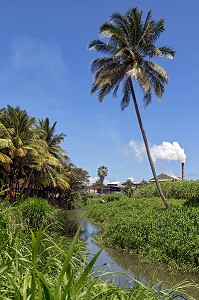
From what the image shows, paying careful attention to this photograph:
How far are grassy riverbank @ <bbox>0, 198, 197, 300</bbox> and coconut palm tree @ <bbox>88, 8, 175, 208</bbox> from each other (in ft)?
48.8

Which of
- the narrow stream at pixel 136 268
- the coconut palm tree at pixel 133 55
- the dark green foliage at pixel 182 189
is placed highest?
the coconut palm tree at pixel 133 55

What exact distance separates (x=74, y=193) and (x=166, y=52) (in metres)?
31.9

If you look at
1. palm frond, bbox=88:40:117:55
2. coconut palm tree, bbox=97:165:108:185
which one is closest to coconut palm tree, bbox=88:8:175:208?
palm frond, bbox=88:40:117:55

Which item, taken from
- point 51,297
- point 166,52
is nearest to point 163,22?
point 166,52

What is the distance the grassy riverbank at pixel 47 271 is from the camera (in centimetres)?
206

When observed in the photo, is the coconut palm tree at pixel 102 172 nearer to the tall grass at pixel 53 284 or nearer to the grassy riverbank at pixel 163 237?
the grassy riverbank at pixel 163 237

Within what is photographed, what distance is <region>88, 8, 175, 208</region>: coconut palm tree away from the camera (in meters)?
19.8

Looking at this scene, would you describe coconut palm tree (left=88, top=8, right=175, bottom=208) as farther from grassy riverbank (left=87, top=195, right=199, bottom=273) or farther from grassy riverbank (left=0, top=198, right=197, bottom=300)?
grassy riverbank (left=0, top=198, right=197, bottom=300)

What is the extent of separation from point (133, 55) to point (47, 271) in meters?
17.6

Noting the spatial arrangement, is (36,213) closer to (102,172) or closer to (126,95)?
(126,95)

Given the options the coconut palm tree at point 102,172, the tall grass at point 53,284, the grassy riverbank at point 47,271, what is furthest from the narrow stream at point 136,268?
the coconut palm tree at point 102,172

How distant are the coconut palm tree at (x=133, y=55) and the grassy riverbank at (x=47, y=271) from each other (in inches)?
586

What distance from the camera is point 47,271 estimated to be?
3.73 metres

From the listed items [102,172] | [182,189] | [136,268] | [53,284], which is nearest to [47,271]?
[53,284]
